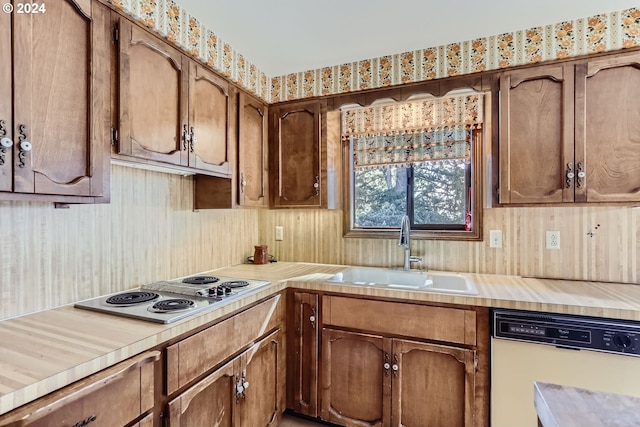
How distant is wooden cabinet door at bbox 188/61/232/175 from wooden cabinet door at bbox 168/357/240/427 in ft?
3.38

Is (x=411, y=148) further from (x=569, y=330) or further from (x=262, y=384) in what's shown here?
(x=262, y=384)

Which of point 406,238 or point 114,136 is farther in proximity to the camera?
point 406,238

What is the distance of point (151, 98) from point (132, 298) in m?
0.91

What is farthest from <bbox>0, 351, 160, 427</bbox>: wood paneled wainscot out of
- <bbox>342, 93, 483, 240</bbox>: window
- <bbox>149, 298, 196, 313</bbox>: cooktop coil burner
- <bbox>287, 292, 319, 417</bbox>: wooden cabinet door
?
<bbox>342, 93, 483, 240</bbox>: window

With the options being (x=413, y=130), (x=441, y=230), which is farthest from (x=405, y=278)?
(x=413, y=130)

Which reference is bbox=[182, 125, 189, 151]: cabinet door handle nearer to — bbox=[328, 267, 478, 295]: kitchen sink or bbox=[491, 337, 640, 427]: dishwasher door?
bbox=[328, 267, 478, 295]: kitchen sink

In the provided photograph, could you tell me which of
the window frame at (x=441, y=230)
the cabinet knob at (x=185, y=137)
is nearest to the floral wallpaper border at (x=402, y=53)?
the window frame at (x=441, y=230)

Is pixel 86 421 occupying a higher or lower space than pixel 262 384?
higher

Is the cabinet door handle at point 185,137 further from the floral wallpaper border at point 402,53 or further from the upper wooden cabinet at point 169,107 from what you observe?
the floral wallpaper border at point 402,53

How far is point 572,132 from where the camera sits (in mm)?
1682

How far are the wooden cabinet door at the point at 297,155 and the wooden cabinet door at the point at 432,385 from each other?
1.13 m

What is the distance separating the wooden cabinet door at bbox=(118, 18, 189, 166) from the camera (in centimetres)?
134

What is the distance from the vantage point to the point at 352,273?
229 centimetres

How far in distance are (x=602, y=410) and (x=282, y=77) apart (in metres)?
2.38
